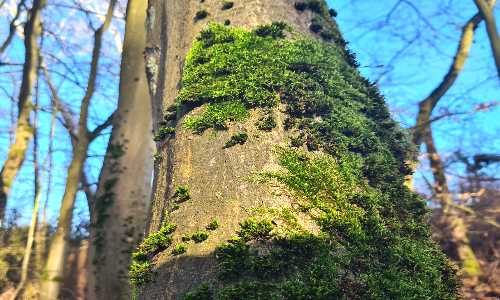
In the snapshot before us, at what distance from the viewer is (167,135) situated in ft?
6.81

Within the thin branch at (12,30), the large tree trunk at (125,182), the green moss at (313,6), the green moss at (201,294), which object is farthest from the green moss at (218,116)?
the thin branch at (12,30)

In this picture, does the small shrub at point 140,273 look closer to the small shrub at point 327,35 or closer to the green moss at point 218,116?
the green moss at point 218,116

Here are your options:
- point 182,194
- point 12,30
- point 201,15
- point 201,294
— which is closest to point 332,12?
point 201,15

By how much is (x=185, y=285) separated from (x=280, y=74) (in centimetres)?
106

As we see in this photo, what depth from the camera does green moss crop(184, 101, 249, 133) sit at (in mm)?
1833

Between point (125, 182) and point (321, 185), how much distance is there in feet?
10.5

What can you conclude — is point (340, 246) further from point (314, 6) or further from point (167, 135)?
point (314, 6)

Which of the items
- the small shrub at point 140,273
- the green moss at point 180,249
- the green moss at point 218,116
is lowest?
the small shrub at point 140,273

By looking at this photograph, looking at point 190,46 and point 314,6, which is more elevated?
point 314,6

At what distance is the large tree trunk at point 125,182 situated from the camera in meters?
4.11

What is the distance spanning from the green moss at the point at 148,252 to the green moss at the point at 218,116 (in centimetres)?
47

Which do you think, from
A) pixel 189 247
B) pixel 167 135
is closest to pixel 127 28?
pixel 167 135

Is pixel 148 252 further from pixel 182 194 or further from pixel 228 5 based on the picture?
pixel 228 5

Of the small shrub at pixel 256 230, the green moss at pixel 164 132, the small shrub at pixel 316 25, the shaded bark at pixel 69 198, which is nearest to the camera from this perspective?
the small shrub at pixel 256 230
